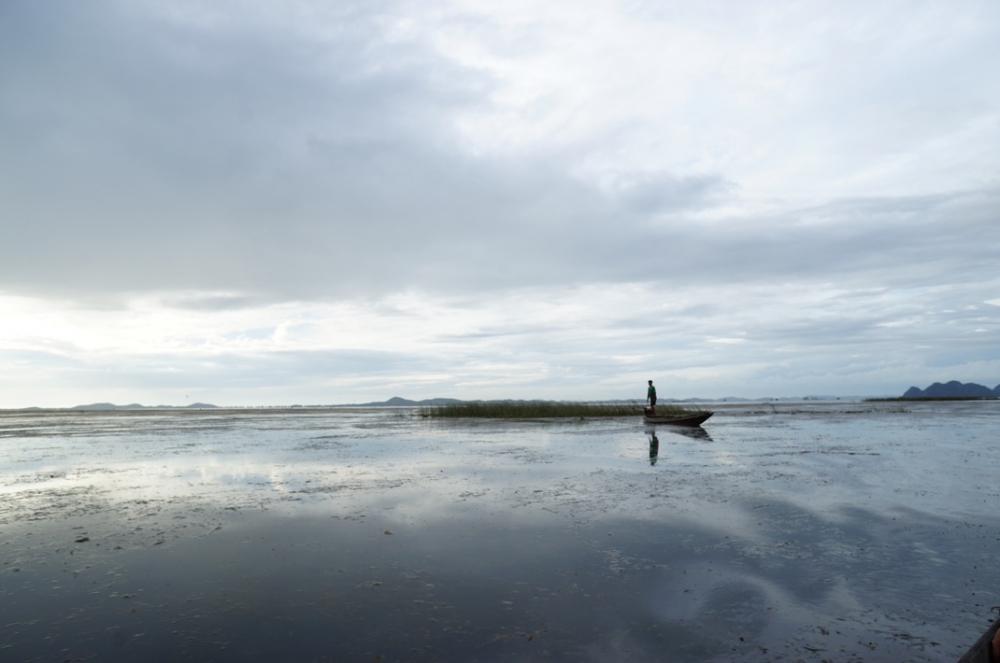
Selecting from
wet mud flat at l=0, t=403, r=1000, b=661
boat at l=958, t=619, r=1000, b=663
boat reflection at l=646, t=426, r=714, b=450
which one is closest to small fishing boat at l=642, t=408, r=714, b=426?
boat reflection at l=646, t=426, r=714, b=450

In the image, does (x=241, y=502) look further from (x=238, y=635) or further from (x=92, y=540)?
(x=238, y=635)

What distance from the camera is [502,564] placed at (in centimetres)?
765

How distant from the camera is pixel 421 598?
6.39m

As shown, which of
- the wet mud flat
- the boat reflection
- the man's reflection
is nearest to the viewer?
the wet mud flat

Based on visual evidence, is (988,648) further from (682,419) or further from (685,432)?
(682,419)

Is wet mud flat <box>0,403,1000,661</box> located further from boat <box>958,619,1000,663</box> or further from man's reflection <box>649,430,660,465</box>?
man's reflection <box>649,430,660,465</box>

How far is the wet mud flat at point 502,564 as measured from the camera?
534 cm

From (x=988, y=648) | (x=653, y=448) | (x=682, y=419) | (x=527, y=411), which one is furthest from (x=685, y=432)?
(x=988, y=648)

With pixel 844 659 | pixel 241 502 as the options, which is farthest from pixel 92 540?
pixel 844 659

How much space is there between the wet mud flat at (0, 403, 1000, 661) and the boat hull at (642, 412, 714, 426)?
17.6 metres

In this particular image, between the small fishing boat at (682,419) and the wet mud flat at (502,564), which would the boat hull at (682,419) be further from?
the wet mud flat at (502,564)

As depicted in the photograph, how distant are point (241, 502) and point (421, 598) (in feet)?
23.3

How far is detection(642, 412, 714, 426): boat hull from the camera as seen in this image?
3347cm

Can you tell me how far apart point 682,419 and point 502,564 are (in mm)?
28551
